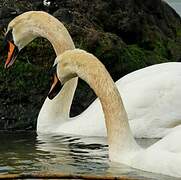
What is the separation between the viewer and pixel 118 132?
33.1 feet

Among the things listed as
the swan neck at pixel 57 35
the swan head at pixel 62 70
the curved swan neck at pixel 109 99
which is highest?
the swan neck at pixel 57 35

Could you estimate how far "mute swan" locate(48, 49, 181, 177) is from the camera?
9211mm

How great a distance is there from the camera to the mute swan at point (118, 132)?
9211mm

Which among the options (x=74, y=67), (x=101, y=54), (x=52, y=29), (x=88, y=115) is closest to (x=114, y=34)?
(x=101, y=54)

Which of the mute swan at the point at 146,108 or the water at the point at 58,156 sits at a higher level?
the mute swan at the point at 146,108

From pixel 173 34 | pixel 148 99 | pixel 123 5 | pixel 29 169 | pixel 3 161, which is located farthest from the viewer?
pixel 173 34

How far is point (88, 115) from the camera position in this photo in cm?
1327

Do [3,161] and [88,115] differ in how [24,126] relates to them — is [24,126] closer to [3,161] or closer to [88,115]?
[88,115]

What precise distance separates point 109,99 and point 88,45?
16.7ft

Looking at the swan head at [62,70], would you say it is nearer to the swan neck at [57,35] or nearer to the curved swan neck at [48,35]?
the curved swan neck at [48,35]

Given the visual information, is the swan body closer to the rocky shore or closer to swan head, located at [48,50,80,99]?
swan head, located at [48,50,80,99]

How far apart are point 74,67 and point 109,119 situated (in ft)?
2.93

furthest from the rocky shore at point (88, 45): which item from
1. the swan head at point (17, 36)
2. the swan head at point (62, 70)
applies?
the swan head at point (62, 70)

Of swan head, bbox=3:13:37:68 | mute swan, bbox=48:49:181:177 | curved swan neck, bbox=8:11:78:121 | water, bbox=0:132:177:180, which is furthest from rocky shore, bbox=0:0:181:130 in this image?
mute swan, bbox=48:49:181:177
